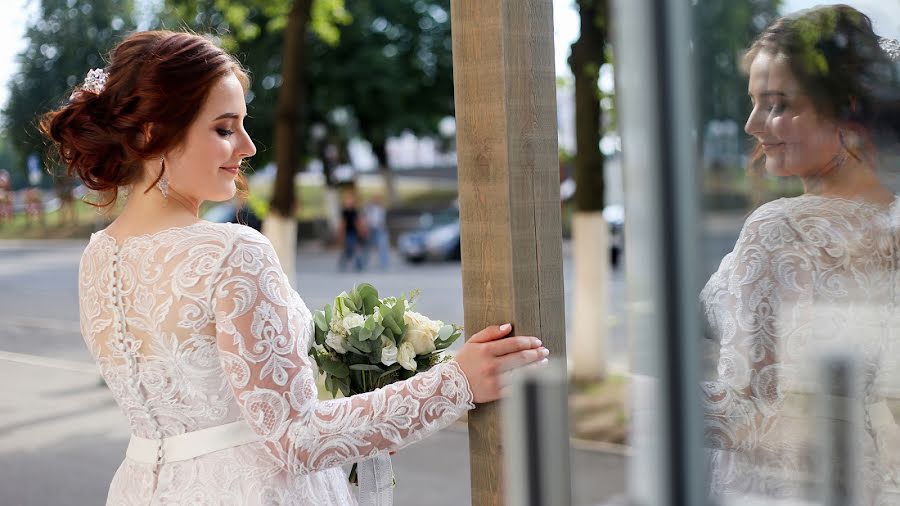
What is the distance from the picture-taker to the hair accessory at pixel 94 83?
6.52 feet

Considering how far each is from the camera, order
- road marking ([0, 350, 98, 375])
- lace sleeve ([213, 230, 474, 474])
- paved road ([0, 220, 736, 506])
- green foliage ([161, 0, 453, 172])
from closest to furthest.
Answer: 1. lace sleeve ([213, 230, 474, 474])
2. paved road ([0, 220, 736, 506])
3. road marking ([0, 350, 98, 375])
4. green foliage ([161, 0, 453, 172])

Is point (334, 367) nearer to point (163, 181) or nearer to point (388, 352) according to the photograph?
point (388, 352)

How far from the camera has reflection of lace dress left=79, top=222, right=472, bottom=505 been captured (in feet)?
5.72

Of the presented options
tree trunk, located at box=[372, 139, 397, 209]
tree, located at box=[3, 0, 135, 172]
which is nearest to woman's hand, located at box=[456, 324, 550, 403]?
tree, located at box=[3, 0, 135, 172]

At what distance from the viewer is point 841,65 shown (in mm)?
914

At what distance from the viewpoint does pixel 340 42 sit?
24.6 meters

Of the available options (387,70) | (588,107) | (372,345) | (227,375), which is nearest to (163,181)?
(227,375)

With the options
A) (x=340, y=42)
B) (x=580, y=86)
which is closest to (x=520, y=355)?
(x=580, y=86)

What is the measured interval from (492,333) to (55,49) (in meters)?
10.8

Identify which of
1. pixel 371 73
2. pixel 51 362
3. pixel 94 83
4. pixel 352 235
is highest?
pixel 371 73

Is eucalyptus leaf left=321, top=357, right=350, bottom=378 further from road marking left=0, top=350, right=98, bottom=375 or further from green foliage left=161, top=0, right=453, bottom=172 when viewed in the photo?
green foliage left=161, top=0, right=453, bottom=172

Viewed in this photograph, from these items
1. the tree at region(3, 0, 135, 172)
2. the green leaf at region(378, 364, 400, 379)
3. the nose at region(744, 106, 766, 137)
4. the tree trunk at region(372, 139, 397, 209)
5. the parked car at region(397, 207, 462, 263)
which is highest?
the tree at region(3, 0, 135, 172)

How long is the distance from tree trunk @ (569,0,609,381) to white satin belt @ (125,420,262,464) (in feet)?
18.4

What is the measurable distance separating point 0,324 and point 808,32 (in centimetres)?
1216
